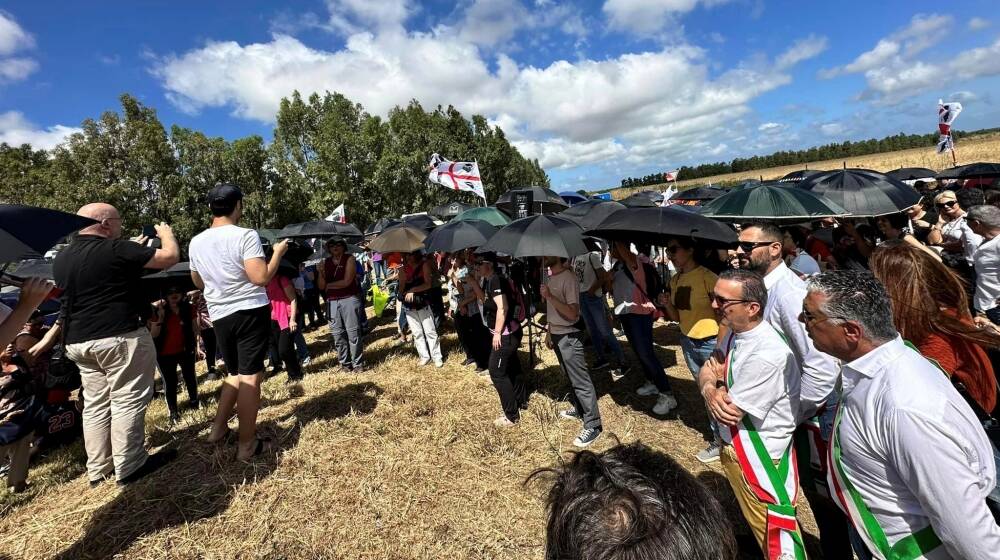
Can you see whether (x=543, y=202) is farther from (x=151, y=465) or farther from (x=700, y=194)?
(x=700, y=194)

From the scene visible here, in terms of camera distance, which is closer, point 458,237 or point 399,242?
point 458,237

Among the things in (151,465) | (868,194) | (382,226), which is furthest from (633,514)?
(382,226)

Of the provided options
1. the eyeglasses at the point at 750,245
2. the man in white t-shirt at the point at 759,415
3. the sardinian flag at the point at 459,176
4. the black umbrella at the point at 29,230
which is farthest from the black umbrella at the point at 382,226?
the man in white t-shirt at the point at 759,415

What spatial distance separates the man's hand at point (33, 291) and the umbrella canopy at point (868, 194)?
21.0ft

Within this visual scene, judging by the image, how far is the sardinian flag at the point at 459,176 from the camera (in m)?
11.2

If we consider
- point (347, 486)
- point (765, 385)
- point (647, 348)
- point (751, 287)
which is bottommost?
point (347, 486)

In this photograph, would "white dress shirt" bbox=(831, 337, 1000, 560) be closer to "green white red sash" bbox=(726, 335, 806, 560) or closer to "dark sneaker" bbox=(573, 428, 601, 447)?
"green white red sash" bbox=(726, 335, 806, 560)

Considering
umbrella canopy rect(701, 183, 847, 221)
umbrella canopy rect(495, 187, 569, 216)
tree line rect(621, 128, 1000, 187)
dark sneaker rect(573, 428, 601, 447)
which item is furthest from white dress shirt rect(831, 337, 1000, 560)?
tree line rect(621, 128, 1000, 187)

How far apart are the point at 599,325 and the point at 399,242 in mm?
3104

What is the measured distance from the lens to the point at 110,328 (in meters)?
3.12

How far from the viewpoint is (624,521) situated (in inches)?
41.3

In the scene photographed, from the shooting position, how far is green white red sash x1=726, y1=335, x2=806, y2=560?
198 cm

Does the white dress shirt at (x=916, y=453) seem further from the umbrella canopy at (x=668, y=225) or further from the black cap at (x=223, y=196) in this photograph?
the black cap at (x=223, y=196)

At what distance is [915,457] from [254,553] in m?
3.45
